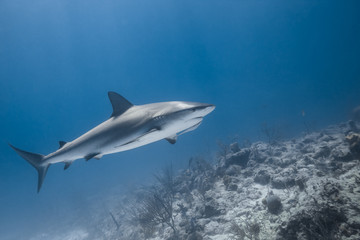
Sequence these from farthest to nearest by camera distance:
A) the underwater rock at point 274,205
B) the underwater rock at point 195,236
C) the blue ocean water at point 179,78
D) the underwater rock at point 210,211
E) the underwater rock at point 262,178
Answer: the blue ocean water at point 179,78, the underwater rock at point 262,178, the underwater rock at point 210,211, the underwater rock at point 195,236, the underwater rock at point 274,205

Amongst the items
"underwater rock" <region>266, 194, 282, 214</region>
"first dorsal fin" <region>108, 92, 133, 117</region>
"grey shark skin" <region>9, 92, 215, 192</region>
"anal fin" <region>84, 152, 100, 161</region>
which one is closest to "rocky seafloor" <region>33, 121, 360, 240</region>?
"underwater rock" <region>266, 194, 282, 214</region>

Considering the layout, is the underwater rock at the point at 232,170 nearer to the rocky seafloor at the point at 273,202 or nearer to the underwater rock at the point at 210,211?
the rocky seafloor at the point at 273,202

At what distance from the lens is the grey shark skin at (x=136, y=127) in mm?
2969

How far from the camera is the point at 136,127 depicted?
129 inches

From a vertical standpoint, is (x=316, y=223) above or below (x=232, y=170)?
above

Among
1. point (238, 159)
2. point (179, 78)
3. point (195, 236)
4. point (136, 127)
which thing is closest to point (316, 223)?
point (195, 236)

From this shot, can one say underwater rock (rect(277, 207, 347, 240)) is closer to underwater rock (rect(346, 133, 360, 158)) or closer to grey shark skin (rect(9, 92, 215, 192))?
grey shark skin (rect(9, 92, 215, 192))

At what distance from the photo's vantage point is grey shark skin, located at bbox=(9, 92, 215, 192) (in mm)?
2969

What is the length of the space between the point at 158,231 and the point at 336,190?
655 centimetres

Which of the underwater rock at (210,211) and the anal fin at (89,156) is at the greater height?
the anal fin at (89,156)

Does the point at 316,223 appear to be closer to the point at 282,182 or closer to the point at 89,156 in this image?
the point at 282,182

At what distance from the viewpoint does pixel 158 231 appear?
6.81 m

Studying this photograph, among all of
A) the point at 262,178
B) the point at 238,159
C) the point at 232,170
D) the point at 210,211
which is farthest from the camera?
the point at 238,159

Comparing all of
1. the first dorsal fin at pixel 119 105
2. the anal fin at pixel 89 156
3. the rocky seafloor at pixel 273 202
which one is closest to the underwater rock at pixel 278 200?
the rocky seafloor at pixel 273 202
